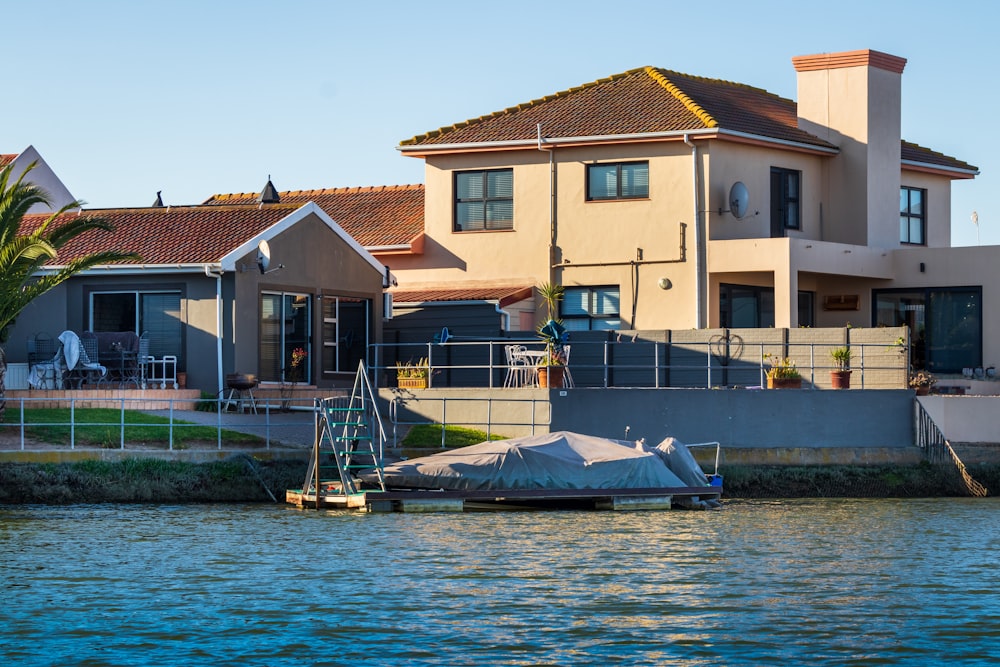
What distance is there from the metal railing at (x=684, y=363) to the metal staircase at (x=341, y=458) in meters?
3.82

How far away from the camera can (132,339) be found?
34.8 m

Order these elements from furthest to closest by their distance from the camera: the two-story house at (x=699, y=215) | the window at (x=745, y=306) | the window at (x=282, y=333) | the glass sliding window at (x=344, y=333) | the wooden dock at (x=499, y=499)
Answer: the window at (x=745, y=306), the two-story house at (x=699, y=215), the glass sliding window at (x=344, y=333), the window at (x=282, y=333), the wooden dock at (x=499, y=499)

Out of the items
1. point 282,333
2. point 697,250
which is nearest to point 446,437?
point 282,333

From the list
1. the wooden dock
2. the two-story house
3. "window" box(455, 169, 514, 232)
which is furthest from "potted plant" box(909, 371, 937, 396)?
"window" box(455, 169, 514, 232)

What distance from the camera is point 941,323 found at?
41.1 meters

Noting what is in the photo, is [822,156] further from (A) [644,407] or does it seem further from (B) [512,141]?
(A) [644,407]

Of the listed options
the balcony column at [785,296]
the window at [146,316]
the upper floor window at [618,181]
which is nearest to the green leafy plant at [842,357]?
the balcony column at [785,296]

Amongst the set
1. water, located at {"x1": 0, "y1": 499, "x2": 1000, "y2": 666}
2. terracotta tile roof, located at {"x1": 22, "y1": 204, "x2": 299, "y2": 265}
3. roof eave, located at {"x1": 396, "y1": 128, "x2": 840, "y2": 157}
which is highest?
roof eave, located at {"x1": 396, "y1": 128, "x2": 840, "y2": 157}

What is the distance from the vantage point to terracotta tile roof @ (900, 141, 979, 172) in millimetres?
44891

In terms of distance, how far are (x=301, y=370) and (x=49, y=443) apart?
862 centimetres

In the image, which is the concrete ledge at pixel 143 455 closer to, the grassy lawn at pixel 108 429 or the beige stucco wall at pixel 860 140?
the grassy lawn at pixel 108 429

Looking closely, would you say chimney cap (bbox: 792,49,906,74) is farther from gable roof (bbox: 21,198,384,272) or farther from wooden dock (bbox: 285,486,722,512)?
wooden dock (bbox: 285,486,722,512)

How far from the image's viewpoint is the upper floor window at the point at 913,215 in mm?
44500

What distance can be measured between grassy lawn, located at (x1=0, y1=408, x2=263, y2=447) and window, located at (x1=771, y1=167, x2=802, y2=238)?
15781mm
